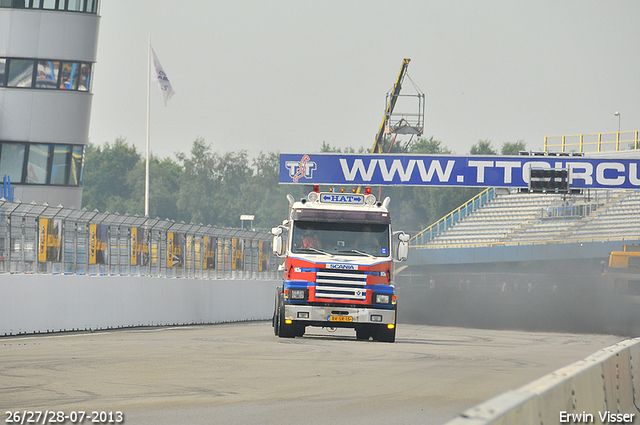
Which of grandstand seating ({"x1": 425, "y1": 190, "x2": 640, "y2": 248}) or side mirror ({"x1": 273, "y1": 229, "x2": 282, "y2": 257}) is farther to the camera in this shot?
grandstand seating ({"x1": 425, "y1": 190, "x2": 640, "y2": 248})

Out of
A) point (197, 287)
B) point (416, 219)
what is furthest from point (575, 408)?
point (416, 219)

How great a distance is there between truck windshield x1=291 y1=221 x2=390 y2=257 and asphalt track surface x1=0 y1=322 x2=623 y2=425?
1830 mm

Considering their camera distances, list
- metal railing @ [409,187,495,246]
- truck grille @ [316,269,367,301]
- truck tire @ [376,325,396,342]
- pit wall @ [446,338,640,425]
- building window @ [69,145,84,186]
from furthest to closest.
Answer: metal railing @ [409,187,495,246], building window @ [69,145,84,186], truck tire @ [376,325,396,342], truck grille @ [316,269,367,301], pit wall @ [446,338,640,425]

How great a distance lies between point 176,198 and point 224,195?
742 cm

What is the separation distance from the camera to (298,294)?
1898cm

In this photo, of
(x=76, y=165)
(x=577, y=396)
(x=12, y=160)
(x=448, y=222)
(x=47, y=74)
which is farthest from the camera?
(x=448, y=222)

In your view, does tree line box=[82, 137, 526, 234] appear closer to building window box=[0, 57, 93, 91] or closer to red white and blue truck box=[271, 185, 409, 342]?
building window box=[0, 57, 93, 91]

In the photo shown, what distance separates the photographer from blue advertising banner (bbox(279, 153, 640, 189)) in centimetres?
4034

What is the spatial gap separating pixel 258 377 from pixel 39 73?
2892cm

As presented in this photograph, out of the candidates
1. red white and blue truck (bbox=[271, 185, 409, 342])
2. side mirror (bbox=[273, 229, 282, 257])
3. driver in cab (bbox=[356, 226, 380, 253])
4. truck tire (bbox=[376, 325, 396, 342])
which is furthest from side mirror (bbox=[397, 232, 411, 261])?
side mirror (bbox=[273, 229, 282, 257])

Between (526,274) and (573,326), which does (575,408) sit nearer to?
(573,326)

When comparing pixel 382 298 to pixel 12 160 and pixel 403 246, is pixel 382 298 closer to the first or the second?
pixel 403 246

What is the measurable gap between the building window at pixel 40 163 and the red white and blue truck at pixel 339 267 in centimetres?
2136

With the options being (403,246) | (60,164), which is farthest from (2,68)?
(403,246)
